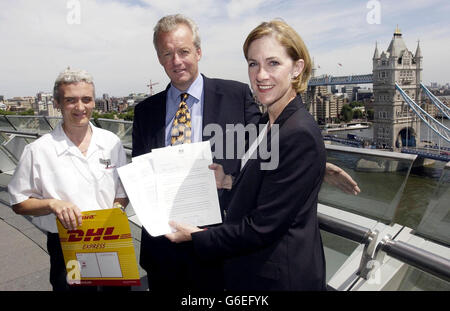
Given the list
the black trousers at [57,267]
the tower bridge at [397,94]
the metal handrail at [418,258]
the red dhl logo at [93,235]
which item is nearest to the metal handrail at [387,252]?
the metal handrail at [418,258]

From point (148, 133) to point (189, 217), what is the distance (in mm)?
467

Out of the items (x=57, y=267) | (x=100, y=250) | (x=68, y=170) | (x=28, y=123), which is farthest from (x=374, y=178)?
(x=28, y=123)

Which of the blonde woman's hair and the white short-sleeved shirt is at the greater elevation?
the blonde woman's hair

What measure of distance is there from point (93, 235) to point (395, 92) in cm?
6032

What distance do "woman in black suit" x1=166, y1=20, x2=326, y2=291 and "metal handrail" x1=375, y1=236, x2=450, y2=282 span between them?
0.37 metres

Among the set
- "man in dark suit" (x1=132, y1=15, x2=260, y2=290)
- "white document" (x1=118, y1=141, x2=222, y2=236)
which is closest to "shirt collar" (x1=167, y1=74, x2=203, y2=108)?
"man in dark suit" (x1=132, y1=15, x2=260, y2=290)

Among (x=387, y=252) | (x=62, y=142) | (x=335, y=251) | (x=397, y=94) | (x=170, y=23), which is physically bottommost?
(x=335, y=251)

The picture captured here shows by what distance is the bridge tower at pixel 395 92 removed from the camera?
5400 centimetres

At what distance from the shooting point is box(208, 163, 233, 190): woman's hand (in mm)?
1328

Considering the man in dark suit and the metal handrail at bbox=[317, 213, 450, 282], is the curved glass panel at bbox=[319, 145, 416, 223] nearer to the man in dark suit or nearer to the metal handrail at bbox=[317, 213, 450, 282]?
the metal handrail at bbox=[317, 213, 450, 282]

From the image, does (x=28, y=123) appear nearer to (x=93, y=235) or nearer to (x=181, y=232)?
(x=93, y=235)

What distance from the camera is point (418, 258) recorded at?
127cm
